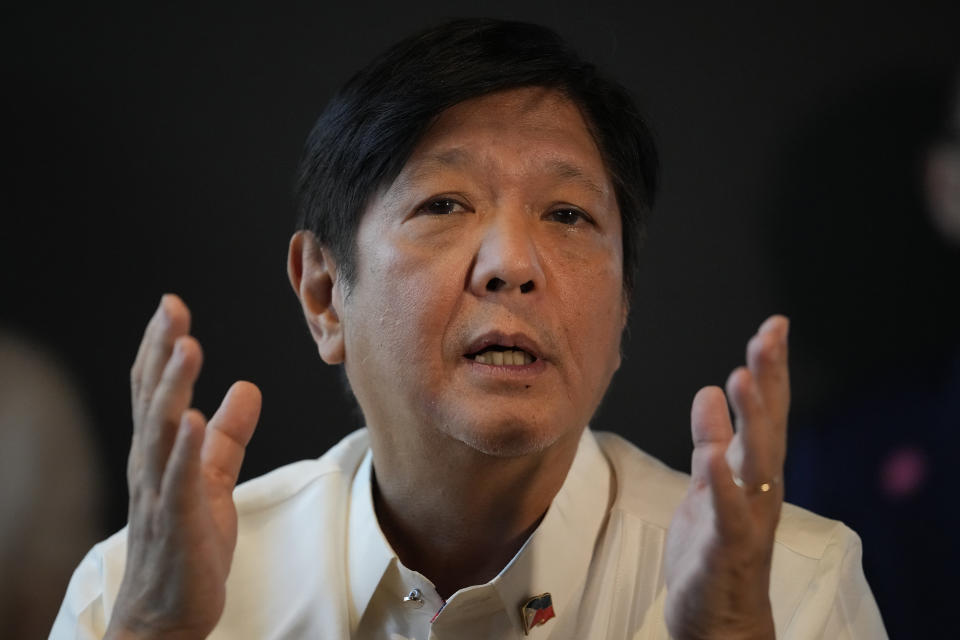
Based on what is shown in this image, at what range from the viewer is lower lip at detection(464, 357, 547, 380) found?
126 cm

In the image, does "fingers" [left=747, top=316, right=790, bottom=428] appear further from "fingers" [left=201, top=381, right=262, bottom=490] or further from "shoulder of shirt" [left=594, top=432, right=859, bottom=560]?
"fingers" [left=201, top=381, right=262, bottom=490]

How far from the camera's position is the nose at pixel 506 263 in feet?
4.16

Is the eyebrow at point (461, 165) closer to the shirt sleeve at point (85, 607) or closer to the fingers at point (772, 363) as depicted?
the fingers at point (772, 363)

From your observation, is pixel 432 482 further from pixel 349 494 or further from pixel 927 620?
pixel 927 620

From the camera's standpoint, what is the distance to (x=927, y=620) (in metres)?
1.76

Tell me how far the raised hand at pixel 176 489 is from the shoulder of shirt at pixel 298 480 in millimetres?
426

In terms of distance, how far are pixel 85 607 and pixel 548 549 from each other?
64 cm

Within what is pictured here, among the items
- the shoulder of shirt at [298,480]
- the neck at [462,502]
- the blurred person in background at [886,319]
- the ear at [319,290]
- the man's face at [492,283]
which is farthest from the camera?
the blurred person in background at [886,319]

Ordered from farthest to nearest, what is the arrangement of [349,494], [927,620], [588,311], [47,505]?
[47,505], [927,620], [349,494], [588,311]

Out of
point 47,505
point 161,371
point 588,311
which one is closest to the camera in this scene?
point 161,371

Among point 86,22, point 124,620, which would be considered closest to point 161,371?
point 124,620

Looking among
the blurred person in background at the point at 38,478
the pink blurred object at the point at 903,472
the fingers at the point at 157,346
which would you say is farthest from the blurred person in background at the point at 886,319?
the blurred person in background at the point at 38,478

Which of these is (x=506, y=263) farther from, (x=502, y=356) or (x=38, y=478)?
(x=38, y=478)

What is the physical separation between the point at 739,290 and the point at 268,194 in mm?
838
